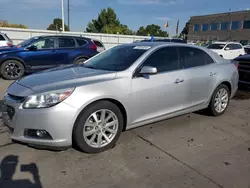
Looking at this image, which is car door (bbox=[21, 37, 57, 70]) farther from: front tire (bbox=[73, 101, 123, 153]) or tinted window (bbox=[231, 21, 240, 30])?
tinted window (bbox=[231, 21, 240, 30])

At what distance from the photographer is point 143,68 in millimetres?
3270

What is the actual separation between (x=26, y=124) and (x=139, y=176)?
4.91 ft

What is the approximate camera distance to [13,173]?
259cm

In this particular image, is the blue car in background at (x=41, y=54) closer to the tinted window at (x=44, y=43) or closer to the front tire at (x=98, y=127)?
the tinted window at (x=44, y=43)

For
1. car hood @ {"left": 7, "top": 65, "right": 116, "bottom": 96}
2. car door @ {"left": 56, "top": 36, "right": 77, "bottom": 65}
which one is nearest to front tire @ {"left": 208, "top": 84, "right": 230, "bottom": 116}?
car hood @ {"left": 7, "top": 65, "right": 116, "bottom": 96}

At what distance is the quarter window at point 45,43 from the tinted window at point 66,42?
303 millimetres

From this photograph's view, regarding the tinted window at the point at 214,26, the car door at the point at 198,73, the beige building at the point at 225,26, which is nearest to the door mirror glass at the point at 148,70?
the car door at the point at 198,73

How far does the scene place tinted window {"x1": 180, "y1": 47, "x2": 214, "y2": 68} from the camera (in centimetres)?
400

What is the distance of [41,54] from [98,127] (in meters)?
6.25

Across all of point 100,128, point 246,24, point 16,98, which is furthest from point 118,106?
point 246,24

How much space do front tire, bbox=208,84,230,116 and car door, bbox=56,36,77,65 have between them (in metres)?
5.96

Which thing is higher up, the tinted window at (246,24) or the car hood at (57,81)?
the tinted window at (246,24)

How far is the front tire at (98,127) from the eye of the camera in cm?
285

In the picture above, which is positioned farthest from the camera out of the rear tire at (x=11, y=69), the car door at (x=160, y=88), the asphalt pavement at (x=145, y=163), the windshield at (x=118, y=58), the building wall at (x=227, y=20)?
the building wall at (x=227, y=20)
